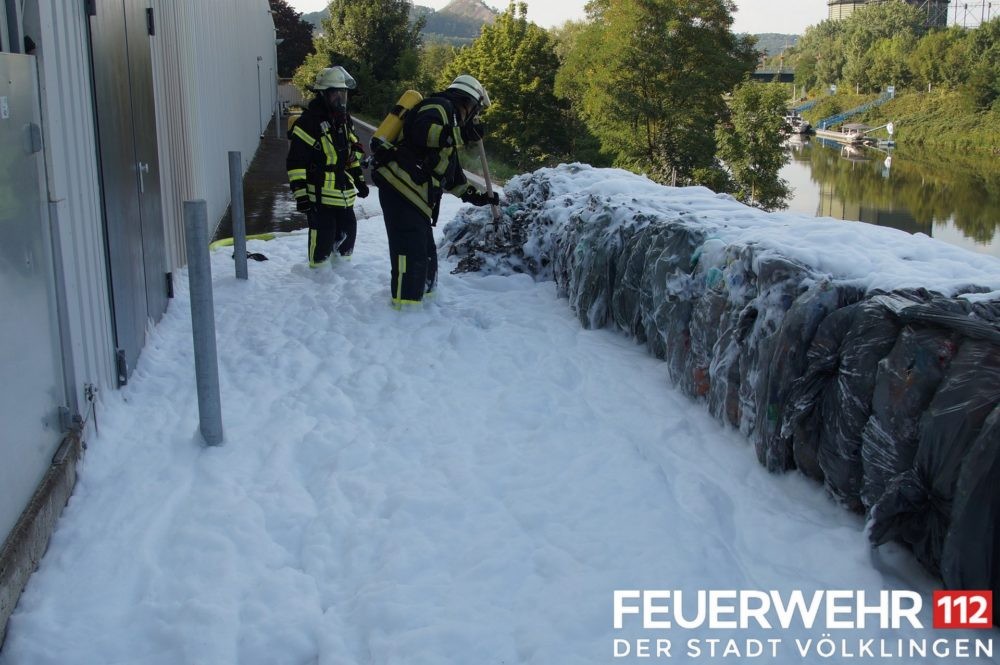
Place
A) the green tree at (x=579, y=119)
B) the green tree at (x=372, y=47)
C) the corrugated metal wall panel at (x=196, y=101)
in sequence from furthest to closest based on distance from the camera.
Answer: the green tree at (x=579, y=119)
the green tree at (x=372, y=47)
the corrugated metal wall panel at (x=196, y=101)

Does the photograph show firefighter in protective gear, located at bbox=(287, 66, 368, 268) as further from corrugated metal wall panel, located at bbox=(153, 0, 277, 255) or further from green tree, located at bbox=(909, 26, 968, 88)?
green tree, located at bbox=(909, 26, 968, 88)

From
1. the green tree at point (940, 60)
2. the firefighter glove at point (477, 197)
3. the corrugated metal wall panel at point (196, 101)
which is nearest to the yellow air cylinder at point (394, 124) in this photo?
the firefighter glove at point (477, 197)

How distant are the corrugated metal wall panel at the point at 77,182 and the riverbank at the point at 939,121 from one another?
6675cm

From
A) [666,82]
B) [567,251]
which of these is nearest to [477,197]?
[567,251]

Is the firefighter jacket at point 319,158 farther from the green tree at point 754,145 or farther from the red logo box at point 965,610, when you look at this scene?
the green tree at point 754,145

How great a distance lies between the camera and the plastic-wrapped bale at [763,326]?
398 centimetres

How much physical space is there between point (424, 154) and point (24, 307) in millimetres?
3897

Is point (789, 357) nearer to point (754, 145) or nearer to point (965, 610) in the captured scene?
point (965, 610)

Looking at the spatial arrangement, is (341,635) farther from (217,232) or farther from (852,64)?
(852,64)

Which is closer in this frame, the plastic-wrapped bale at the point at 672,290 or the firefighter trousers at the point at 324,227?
the plastic-wrapped bale at the point at 672,290

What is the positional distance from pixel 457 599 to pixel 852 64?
103 metres

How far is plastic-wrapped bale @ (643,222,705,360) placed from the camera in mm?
5039

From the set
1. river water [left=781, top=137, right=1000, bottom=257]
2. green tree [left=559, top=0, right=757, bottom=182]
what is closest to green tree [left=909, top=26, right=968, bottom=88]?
river water [left=781, top=137, right=1000, bottom=257]

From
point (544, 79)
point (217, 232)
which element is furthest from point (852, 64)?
point (217, 232)
